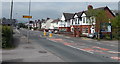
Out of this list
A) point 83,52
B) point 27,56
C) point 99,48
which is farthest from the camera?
point 99,48

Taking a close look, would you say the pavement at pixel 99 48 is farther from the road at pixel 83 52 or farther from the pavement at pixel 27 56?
the pavement at pixel 27 56

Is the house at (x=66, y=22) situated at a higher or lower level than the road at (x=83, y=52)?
higher

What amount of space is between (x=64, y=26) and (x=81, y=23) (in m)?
17.0

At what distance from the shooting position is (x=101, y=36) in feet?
120

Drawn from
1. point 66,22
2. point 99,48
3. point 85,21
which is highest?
point 66,22

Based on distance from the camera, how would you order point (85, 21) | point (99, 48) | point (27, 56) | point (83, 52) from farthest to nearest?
point (85, 21)
point (99, 48)
point (83, 52)
point (27, 56)

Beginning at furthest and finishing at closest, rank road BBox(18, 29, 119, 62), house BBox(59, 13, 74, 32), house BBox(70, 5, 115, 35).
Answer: house BBox(59, 13, 74, 32) < house BBox(70, 5, 115, 35) < road BBox(18, 29, 119, 62)

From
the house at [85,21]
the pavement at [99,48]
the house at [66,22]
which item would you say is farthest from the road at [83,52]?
the house at [66,22]

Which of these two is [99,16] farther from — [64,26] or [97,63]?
[64,26]

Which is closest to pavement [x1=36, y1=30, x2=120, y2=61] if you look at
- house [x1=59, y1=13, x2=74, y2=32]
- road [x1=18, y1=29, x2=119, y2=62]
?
road [x1=18, y1=29, x2=119, y2=62]

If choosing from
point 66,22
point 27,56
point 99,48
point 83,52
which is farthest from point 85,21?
point 27,56

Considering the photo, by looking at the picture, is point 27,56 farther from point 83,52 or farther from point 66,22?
point 66,22

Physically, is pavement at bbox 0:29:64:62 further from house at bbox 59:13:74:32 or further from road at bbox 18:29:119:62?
house at bbox 59:13:74:32

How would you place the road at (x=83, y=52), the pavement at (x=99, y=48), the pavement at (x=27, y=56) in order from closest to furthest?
1. the pavement at (x=27, y=56)
2. the road at (x=83, y=52)
3. the pavement at (x=99, y=48)
